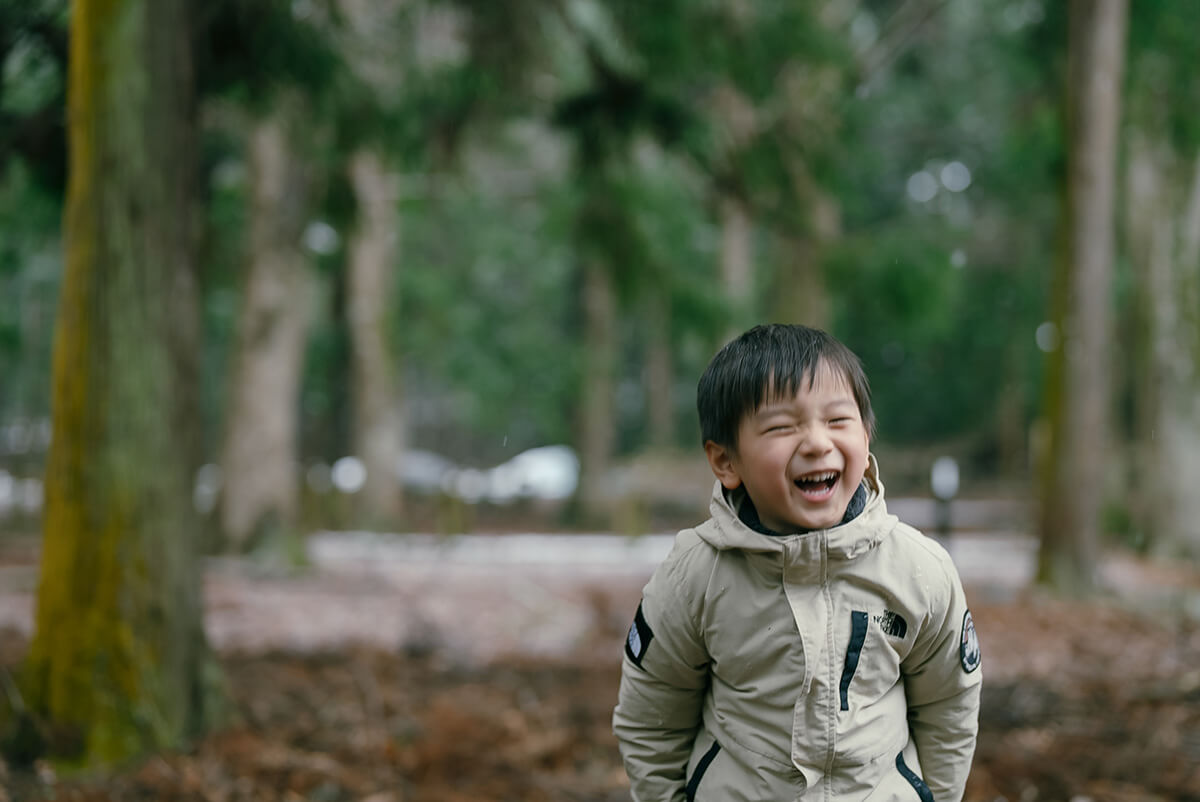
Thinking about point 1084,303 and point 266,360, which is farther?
point 266,360

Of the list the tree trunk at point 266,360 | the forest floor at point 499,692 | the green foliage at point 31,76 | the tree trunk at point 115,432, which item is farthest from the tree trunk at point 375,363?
the tree trunk at point 115,432

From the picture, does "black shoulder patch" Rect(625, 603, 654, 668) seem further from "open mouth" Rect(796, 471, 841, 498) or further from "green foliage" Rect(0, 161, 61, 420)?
"green foliage" Rect(0, 161, 61, 420)

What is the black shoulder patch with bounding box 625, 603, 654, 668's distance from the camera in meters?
Result: 2.04

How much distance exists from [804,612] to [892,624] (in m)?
0.17

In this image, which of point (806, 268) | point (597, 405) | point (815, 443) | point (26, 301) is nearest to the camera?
point (815, 443)

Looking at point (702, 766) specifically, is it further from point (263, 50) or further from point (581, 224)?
point (581, 224)

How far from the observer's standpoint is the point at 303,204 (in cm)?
1173

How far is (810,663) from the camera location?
190 centimetres

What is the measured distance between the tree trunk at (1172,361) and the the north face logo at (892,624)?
13.4 meters

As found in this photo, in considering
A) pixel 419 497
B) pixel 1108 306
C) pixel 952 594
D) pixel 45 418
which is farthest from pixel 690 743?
pixel 45 418

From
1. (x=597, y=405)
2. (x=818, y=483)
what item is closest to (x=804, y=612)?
(x=818, y=483)

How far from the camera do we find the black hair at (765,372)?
6.30 feet

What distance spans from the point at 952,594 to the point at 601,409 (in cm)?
1746

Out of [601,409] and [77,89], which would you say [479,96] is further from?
[601,409]
